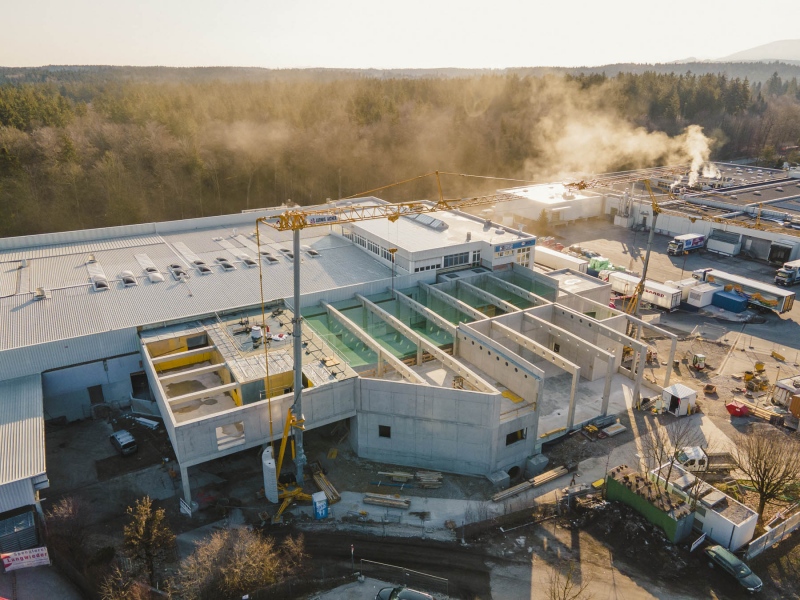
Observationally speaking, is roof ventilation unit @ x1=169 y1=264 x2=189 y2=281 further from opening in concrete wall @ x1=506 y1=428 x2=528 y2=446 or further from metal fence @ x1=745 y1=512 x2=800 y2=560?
metal fence @ x1=745 y1=512 x2=800 y2=560

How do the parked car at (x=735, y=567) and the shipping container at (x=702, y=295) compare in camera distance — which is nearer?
the parked car at (x=735, y=567)

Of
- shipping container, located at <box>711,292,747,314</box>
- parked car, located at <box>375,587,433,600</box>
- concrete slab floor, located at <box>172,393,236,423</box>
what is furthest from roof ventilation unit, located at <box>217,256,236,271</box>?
shipping container, located at <box>711,292,747,314</box>

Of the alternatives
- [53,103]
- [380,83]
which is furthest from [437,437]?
[380,83]

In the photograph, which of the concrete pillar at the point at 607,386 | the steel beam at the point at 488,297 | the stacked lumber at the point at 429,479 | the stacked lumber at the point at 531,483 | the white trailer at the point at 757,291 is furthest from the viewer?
the white trailer at the point at 757,291

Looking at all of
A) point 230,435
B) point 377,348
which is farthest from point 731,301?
point 230,435

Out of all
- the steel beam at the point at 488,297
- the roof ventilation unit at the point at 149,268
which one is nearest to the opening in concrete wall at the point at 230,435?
the roof ventilation unit at the point at 149,268

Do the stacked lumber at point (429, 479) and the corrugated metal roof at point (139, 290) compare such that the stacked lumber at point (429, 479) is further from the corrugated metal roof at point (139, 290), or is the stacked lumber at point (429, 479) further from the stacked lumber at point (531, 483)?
the corrugated metal roof at point (139, 290)
